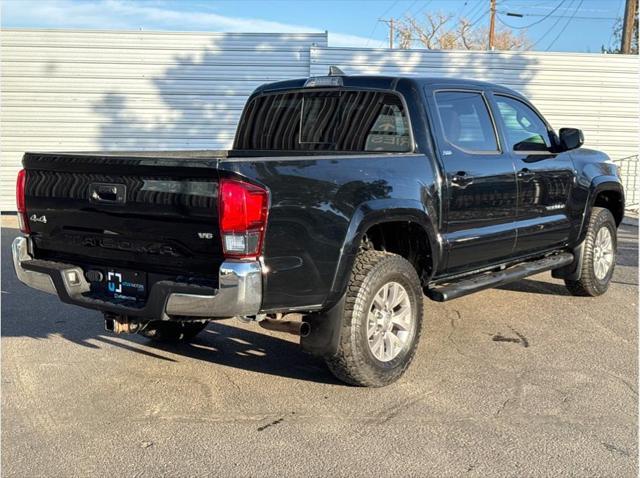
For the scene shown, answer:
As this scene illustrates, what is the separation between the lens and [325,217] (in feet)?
12.4

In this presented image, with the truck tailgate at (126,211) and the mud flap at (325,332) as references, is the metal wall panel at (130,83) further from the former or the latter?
the mud flap at (325,332)

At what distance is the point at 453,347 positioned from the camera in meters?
5.14

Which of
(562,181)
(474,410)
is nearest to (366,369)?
(474,410)

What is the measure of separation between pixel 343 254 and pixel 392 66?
10.9 meters

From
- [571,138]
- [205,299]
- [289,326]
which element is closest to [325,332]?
[289,326]

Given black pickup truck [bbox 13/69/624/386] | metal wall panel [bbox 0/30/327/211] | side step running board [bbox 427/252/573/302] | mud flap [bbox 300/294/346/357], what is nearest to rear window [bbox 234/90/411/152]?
black pickup truck [bbox 13/69/624/386]

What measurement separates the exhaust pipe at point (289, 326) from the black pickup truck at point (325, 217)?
0.01 m

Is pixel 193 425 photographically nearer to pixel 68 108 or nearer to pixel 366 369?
pixel 366 369

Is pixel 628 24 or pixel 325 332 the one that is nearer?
pixel 325 332

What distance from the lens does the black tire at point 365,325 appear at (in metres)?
4.05

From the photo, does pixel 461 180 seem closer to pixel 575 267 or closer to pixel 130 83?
pixel 575 267

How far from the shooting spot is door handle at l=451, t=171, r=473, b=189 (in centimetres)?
477

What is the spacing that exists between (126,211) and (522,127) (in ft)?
11.9

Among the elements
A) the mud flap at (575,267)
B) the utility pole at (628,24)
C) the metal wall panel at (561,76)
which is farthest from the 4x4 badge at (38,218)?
the utility pole at (628,24)
